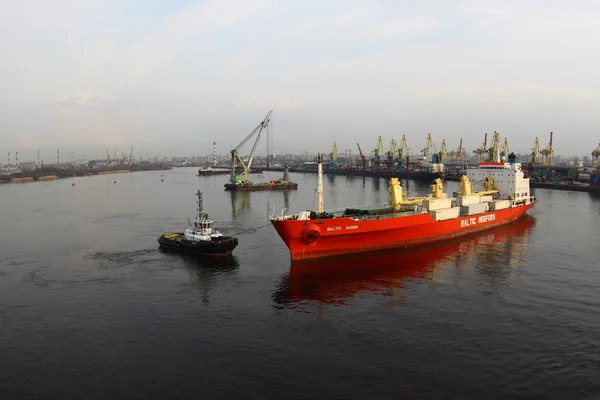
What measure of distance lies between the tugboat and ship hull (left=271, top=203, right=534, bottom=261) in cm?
497

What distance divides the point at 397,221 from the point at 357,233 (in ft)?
12.1

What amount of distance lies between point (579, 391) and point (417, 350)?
524 cm

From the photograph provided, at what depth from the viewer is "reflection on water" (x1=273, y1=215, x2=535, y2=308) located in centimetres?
2275

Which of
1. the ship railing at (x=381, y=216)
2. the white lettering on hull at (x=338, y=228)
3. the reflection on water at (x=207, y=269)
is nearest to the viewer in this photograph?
the reflection on water at (x=207, y=269)

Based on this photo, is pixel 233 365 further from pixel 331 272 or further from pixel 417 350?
pixel 331 272

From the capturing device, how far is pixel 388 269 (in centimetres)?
2717

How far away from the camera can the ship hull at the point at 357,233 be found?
88.1 feet

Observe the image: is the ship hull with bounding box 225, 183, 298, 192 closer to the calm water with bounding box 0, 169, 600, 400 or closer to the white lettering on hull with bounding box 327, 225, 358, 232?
the calm water with bounding box 0, 169, 600, 400

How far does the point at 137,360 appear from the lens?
15.3 meters

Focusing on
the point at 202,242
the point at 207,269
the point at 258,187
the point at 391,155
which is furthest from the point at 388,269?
the point at 391,155

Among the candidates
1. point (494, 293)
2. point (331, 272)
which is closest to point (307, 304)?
point (331, 272)

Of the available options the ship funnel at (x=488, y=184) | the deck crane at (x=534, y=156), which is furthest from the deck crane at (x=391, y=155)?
the ship funnel at (x=488, y=184)

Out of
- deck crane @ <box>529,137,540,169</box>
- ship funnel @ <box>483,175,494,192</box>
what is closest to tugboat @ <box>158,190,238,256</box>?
ship funnel @ <box>483,175,494,192</box>

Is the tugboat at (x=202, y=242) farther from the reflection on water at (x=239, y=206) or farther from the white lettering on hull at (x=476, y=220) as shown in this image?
the white lettering on hull at (x=476, y=220)
